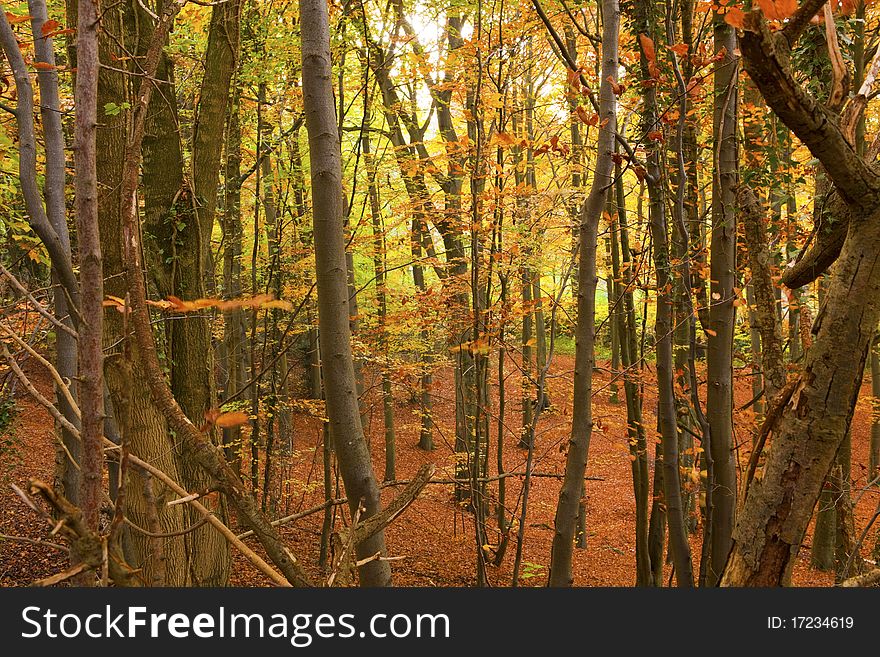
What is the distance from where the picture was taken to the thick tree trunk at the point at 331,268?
231cm

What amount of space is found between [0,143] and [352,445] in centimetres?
479

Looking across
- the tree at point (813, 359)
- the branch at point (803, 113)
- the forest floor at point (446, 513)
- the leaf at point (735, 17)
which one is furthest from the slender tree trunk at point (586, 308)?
the leaf at point (735, 17)

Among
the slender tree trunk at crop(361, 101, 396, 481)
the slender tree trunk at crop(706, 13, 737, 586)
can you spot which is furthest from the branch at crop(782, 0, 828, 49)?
the slender tree trunk at crop(361, 101, 396, 481)

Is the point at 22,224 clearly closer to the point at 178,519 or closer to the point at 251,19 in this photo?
the point at 251,19

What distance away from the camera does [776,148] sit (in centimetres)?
424

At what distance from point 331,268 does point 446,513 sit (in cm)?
1046

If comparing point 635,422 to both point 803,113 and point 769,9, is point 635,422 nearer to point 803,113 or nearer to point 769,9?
point 803,113

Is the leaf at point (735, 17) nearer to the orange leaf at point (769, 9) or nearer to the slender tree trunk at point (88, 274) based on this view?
the orange leaf at point (769, 9)

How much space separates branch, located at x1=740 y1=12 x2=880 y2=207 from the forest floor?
3118 mm

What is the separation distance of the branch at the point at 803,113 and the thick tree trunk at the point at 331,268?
139 centimetres

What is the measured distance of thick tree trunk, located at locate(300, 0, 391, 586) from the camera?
2.31 m

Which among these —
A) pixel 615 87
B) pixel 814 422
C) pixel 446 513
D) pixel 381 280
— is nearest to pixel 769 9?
pixel 814 422

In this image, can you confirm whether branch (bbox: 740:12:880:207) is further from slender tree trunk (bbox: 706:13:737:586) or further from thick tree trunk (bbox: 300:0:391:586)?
slender tree trunk (bbox: 706:13:737:586)

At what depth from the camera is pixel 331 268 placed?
2328mm
